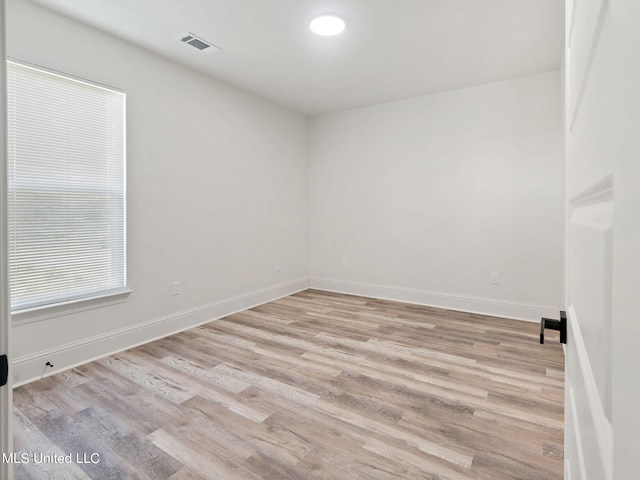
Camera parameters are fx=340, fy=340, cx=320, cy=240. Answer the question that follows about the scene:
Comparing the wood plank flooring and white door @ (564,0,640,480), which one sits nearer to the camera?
white door @ (564,0,640,480)

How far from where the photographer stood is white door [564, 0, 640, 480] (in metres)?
0.22

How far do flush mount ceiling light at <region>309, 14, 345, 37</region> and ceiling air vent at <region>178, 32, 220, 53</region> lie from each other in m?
0.89

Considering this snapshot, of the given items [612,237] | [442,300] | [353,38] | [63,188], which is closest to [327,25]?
[353,38]

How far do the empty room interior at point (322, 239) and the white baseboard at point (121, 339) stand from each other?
Answer: 17 millimetres

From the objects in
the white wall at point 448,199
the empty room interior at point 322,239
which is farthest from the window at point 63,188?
the white wall at point 448,199

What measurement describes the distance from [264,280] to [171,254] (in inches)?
54.5

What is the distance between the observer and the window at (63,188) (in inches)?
88.2

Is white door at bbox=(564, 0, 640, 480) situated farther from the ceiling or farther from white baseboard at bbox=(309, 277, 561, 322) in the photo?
white baseboard at bbox=(309, 277, 561, 322)

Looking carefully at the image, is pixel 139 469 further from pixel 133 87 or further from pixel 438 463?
pixel 133 87

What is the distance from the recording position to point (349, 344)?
2.96 meters

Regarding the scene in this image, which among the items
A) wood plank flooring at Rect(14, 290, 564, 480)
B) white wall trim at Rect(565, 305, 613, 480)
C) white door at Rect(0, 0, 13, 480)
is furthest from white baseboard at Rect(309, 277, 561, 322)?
white door at Rect(0, 0, 13, 480)

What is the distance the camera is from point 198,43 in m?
2.82

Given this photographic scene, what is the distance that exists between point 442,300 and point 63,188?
12.7 feet

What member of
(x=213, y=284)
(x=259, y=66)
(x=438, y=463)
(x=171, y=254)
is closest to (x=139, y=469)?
(x=438, y=463)
